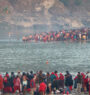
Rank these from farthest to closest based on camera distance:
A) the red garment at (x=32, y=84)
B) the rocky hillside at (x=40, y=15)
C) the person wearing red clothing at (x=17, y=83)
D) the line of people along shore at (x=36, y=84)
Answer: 1. the rocky hillside at (x=40, y=15)
2. the red garment at (x=32, y=84)
3. the line of people along shore at (x=36, y=84)
4. the person wearing red clothing at (x=17, y=83)

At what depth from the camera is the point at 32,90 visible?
28.2 meters

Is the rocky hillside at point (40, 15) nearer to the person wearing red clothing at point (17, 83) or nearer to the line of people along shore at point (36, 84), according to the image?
the line of people along shore at point (36, 84)

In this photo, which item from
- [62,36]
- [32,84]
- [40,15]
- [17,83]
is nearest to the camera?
[17,83]

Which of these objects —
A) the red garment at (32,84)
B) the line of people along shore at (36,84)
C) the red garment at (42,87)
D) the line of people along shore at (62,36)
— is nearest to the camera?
the red garment at (42,87)

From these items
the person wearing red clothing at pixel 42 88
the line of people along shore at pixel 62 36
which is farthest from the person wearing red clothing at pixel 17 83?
the line of people along shore at pixel 62 36

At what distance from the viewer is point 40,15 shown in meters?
148

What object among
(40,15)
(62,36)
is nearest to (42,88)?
(62,36)

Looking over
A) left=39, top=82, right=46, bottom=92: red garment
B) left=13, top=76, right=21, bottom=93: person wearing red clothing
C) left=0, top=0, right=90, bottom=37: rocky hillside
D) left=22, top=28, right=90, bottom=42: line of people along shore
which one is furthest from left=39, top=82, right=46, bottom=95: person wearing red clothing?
left=0, top=0, right=90, bottom=37: rocky hillside

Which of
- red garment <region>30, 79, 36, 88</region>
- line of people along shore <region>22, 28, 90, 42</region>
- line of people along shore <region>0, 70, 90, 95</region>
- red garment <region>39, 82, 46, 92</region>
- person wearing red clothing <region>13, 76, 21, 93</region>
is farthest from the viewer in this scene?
line of people along shore <region>22, 28, 90, 42</region>

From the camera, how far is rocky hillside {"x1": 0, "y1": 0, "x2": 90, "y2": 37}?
134750mm

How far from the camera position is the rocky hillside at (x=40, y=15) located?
13475 centimetres

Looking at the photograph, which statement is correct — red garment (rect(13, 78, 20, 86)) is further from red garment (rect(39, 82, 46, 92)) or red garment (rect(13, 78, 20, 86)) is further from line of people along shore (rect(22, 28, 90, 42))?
line of people along shore (rect(22, 28, 90, 42))

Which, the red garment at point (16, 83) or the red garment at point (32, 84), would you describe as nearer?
the red garment at point (16, 83)

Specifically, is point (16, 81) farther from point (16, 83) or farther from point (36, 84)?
point (36, 84)
